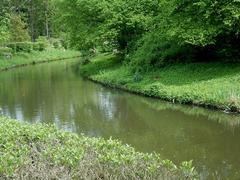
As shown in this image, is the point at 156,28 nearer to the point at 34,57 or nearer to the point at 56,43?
the point at 34,57

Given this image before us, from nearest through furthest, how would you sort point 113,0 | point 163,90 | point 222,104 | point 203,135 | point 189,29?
1. point 203,135
2. point 222,104
3. point 163,90
4. point 189,29
5. point 113,0

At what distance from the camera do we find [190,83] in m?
22.1

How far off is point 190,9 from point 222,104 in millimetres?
8339

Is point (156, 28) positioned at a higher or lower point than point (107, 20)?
lower

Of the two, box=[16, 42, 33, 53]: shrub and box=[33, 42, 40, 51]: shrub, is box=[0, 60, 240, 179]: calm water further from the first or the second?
box=[33, 42, 40, 51]: shrub

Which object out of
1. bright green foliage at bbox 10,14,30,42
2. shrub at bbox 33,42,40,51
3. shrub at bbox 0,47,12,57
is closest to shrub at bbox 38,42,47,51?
shrub at bbox 33,42,40,51

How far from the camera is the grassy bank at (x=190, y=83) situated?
18625 millimetres

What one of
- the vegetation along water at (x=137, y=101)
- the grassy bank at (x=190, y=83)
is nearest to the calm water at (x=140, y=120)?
the vegetation along water at (x=137, y=101)

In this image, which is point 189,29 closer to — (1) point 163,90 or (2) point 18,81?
(1) point 163,90

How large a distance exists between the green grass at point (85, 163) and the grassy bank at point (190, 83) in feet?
33.2

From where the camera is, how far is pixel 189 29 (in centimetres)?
2364

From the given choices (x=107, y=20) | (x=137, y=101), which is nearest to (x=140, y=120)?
(x=137, y=101)

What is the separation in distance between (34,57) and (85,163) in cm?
4905

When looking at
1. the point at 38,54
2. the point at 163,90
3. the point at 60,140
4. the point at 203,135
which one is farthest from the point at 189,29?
the point at 38,54
